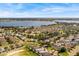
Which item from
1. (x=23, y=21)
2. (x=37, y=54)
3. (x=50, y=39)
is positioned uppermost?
(x=23, y=21)

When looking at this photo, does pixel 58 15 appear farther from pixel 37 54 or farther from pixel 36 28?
pixel 37 54

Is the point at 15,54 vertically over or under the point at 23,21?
under

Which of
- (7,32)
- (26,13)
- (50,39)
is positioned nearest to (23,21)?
(26,13)

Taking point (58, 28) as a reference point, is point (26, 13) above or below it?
above

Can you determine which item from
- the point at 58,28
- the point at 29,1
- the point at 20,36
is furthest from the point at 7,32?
the point at 58,28

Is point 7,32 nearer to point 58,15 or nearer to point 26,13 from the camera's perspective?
point 26,13

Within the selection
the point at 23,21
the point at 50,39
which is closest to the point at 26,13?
the point at 23,21

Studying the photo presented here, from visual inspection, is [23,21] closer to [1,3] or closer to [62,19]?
[1,3]
